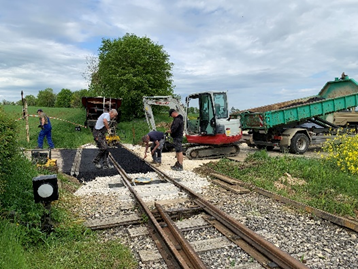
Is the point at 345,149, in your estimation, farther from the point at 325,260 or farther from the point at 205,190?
the point at 325,260

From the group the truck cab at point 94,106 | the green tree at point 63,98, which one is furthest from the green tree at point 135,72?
the green tree at point 63,98

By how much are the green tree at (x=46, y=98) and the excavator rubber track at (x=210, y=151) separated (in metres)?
116

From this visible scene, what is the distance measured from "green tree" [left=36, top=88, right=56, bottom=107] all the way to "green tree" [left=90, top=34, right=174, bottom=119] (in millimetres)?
95070

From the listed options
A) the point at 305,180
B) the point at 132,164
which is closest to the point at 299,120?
the point at 305,180

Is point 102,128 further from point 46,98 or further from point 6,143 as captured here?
point 46,98

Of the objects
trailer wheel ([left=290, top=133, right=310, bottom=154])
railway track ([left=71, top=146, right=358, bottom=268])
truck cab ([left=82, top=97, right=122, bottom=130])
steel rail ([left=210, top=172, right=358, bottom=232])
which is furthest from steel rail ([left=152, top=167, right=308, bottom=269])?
truck cab ([left=82, top=97, right=122, bottom=130])

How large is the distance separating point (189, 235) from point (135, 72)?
2540 centimetres

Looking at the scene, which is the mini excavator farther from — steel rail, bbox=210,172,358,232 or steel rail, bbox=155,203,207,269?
steel rail, bbox=155,203,207,269

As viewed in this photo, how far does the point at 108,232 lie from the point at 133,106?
2508 centimetres

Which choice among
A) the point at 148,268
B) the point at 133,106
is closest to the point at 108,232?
the point at 148,268

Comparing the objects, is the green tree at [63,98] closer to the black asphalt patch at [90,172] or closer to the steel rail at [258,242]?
the black asphalt patch at [90,172]

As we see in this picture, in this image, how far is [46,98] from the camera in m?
117

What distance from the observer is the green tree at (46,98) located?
11681 cm

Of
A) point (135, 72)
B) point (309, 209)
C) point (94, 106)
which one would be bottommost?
point (309, 209)
